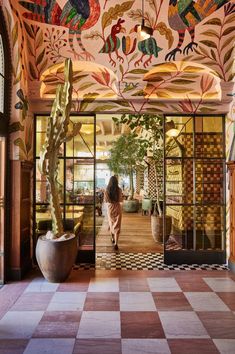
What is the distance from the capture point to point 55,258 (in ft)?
13.2

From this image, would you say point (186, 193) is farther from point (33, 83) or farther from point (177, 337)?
point (33, 83)

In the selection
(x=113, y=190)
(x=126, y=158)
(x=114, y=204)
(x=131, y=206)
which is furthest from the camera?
(x=131, y=206)

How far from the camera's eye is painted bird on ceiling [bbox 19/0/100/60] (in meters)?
4.38

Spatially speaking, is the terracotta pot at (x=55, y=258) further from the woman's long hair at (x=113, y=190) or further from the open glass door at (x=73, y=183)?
the woman's long hair at (x=113, y=190)

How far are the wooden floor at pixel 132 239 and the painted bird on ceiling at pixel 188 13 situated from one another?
4.09m

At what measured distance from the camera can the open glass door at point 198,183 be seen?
17.0 feet

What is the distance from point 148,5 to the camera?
441cm

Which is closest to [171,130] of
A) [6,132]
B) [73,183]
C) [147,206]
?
[73,183]

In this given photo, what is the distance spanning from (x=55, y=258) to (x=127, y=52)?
3432 millimetres

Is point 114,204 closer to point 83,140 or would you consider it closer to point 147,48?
point 83,140

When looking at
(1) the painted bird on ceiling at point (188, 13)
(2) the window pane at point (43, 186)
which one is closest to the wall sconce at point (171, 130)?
(1) the painted bird on ceiling at point (188, 13)

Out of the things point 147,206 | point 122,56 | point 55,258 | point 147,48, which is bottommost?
point 55,258

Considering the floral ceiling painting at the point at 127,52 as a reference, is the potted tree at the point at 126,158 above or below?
below

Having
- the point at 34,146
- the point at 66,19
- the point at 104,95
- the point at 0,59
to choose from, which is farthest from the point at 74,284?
the point at 66,19
